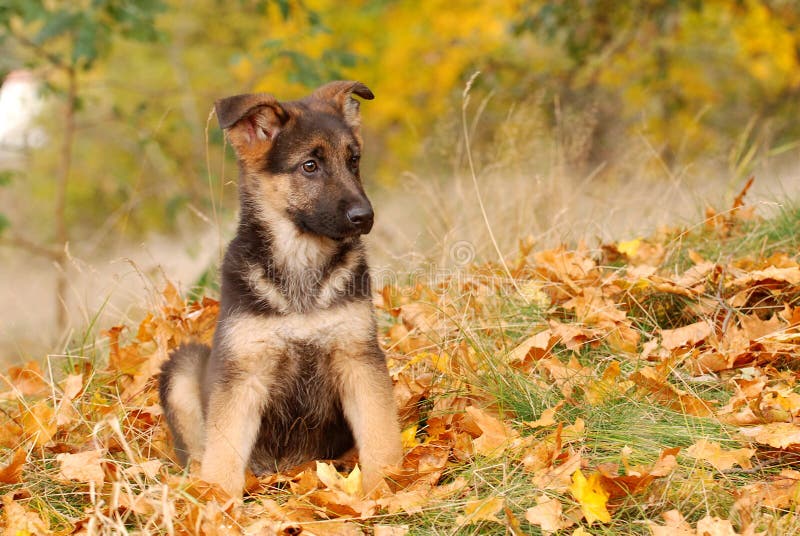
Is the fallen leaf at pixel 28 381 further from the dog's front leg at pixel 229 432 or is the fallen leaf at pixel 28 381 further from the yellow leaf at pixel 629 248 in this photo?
the yellow leaf at pixel 629 248

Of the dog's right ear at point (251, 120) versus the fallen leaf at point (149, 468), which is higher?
the dog's right ear at point (251, 120)

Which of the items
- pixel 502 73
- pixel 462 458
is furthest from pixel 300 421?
pixel 502 73

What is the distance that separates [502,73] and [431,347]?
8579mm

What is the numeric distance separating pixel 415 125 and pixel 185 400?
11469mm

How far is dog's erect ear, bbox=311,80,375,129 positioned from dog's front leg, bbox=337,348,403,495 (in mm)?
1338

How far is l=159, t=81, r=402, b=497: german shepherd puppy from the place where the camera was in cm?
376

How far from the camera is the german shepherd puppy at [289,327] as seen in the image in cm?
376

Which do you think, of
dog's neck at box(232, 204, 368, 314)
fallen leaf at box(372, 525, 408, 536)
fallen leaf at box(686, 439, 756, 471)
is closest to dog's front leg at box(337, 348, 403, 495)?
dog's neck at box(232, 204, 368, 314)

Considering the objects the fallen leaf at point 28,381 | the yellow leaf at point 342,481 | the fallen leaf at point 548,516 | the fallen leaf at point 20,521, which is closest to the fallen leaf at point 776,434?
the fallen leaf at point 548,516

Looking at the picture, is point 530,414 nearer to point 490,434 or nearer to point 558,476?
point 490,434

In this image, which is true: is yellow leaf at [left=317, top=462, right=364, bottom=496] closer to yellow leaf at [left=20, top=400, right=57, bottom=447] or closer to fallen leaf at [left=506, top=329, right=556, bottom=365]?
fallen leaf at [left=506, top=329, right=556, bottom=365]

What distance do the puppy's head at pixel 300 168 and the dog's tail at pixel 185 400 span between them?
871 mm

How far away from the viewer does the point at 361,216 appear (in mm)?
3852

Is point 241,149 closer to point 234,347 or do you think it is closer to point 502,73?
point 234,347
